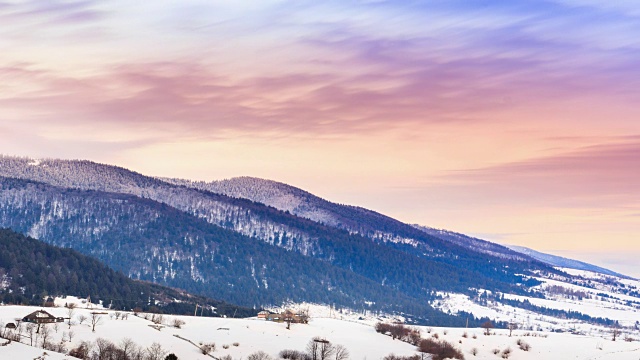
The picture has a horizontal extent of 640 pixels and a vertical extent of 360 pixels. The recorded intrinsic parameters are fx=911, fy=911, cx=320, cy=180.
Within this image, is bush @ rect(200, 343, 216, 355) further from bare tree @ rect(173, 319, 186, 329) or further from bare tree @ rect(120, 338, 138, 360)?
bare tree @ rect(173, 319, 186, 329)

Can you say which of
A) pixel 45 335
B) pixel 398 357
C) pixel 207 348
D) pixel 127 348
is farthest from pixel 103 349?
pixel 398 357

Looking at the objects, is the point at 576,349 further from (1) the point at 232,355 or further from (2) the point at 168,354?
(2) the point at 168,354

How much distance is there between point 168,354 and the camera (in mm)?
134000

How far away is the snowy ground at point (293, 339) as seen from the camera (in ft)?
477

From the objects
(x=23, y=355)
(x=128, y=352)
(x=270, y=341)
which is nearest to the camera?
(x=23, y=355)

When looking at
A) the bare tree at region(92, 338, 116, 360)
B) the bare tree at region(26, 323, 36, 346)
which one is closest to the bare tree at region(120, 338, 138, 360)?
the bare tree at region(92, 338, 116, 360)

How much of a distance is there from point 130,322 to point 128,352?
94.9 feet

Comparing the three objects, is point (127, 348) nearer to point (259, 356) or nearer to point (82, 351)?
point (82, 351)

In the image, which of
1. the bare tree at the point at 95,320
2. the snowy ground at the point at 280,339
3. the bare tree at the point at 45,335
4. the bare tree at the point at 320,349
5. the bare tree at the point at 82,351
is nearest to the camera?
the bare tree at the point at 82,351

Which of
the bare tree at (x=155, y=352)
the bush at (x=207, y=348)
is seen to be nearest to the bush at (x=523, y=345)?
the bush at (x=207, y=348)

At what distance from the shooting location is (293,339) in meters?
164

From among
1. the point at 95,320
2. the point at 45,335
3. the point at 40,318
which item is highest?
the point at 95,320

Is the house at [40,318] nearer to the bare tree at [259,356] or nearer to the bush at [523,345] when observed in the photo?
the bare tree at [259,356]

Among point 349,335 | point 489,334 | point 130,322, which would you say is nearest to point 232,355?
point 130,322
